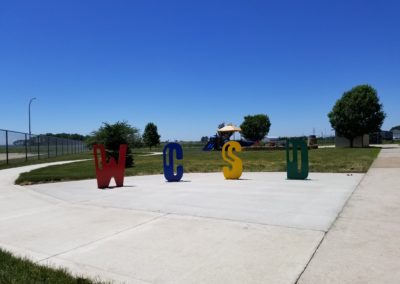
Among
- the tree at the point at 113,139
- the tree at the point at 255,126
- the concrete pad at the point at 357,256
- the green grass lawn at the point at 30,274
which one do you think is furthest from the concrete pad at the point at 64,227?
the tree at the point at 255,126

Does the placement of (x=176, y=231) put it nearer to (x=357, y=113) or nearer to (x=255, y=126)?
(x=357, y=113)

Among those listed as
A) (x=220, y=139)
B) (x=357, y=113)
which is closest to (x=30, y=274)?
(x=220, y=139)

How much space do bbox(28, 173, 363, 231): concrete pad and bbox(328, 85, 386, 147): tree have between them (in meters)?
36.1

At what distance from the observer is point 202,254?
14.8ft

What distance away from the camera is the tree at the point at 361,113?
44000 mm

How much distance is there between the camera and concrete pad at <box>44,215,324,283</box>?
12.6 feet

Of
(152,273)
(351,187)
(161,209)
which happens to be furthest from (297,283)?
(351,187)

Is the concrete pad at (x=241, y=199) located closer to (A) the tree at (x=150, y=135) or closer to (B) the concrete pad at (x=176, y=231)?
(B) the concrete pad at (x=176, y=231)

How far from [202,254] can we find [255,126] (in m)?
88.7

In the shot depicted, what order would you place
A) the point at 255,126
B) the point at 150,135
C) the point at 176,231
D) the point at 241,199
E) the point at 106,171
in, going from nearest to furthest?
the point at 176,231 < the point at 241,199 < the point at 106,171 < the point at 150,135 < the point at 255,126

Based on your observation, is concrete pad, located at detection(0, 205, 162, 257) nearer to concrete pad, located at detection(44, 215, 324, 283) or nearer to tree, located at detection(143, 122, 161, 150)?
concrete pad, located at detection(44, 215, 324, 283)

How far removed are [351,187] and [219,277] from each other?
715 cm

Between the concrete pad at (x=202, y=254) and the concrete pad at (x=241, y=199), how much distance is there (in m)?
0.77

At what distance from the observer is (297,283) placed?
11.6 feet
